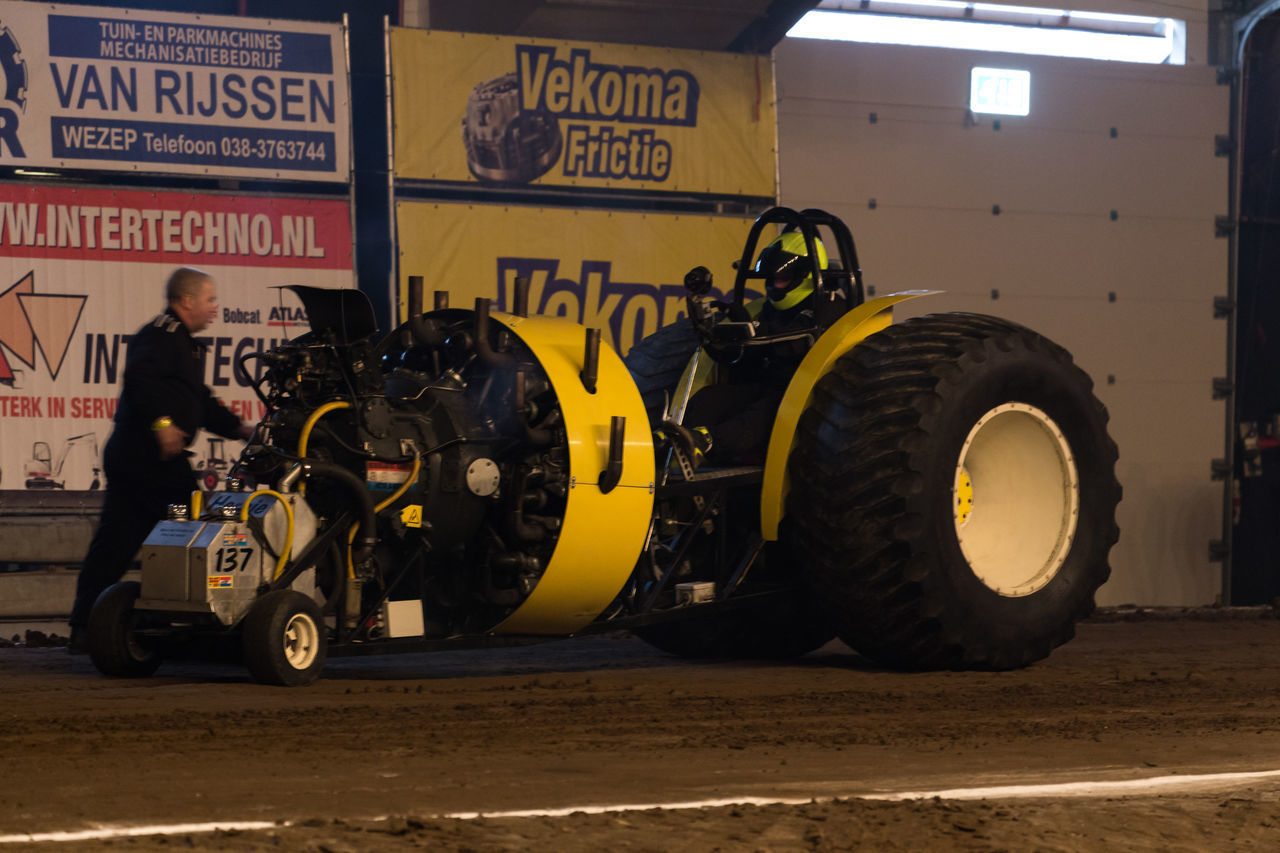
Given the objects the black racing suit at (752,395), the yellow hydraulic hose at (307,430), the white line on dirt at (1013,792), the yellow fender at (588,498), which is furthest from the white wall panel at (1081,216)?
the white line on dirt at (1013,792)

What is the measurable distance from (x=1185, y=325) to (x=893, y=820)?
1220cm

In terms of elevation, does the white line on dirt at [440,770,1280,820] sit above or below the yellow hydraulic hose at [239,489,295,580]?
below

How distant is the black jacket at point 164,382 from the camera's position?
7711 millimetres

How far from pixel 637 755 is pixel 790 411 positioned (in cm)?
256

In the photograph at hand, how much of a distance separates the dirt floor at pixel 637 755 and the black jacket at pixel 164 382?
1.11 metres

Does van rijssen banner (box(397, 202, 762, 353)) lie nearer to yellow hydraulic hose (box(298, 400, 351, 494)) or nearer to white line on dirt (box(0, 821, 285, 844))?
yellow hydraulic hose (box(298, 400, 351, 494))

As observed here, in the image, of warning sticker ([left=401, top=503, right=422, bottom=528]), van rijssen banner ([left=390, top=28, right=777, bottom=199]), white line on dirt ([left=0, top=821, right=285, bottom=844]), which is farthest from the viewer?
van rijssen banner ([left=390, top=28, right=777, bottom=199])

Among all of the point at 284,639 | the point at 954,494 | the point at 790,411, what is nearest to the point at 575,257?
the point at 790,411

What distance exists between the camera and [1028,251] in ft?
49.6

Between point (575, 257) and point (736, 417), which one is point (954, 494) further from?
point (575, 257)

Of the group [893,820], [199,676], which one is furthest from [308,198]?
[893,820]

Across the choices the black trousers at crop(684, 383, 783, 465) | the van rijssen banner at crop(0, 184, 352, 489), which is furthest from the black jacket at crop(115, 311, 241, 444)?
the van rijssen banner at crop(0, 184, 352, 489)

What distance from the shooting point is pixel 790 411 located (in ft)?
24.7

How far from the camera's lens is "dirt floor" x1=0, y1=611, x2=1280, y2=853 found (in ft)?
13.6
